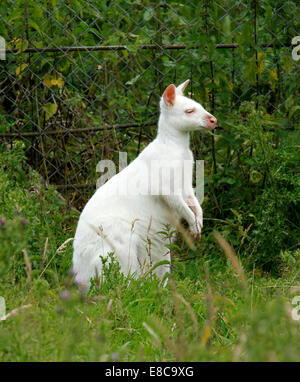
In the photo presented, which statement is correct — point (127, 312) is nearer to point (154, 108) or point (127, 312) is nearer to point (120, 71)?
point (154, 108)

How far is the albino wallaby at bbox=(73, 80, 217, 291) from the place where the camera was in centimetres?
437

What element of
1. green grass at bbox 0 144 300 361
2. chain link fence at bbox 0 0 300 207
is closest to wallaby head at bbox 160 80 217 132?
chain link fence at bbox 0 0 300 207

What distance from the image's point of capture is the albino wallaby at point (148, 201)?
172 inches

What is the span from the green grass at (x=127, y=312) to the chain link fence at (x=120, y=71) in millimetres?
734

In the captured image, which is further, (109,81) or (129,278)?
(109,81)

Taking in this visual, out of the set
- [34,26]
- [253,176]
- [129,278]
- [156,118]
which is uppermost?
[34,26]

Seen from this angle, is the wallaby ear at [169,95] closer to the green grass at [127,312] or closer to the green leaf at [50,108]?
the green grass at [127,312]

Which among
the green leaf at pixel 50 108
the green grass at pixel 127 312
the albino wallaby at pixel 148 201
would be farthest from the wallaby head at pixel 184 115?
the green leaf at pixel 50 108

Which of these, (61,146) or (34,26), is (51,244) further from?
(34,26)

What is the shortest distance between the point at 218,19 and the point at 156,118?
3.18ft

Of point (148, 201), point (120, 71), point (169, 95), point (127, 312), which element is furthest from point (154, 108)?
point (127, 312)

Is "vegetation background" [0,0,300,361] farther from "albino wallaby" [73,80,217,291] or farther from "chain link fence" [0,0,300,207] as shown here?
"albino wallaby" [73,80,217,291]

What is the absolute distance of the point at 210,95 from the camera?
5.58m
